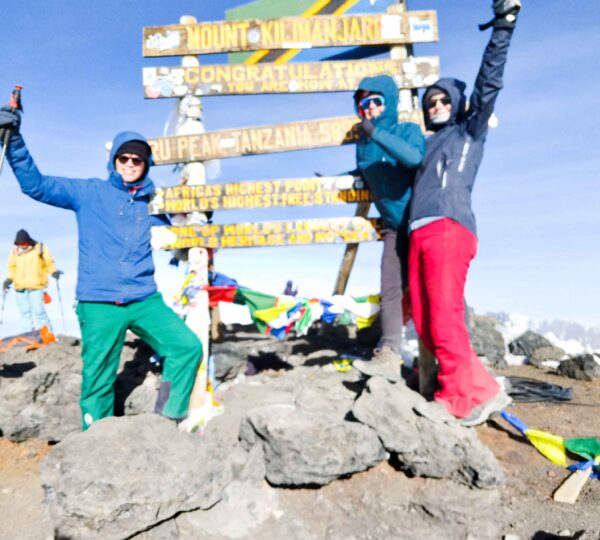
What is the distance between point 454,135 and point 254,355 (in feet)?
13.2

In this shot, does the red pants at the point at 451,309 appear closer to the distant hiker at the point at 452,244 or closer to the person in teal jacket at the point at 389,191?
the distant hiker at the point at 452,244

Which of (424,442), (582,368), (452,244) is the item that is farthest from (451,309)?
(582,368)

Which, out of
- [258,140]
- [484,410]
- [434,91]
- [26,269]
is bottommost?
[484,410]

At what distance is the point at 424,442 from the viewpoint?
3971 mm

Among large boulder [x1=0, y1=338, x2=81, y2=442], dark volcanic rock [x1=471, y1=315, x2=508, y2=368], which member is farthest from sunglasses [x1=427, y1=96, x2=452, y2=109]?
large boulder [x1=0, y1=338, x2=81, y2=442]

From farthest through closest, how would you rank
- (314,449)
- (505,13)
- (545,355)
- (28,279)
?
(28,279), (545,355), (314,449), (505,13)

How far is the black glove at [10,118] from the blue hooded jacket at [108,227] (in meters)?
0.27

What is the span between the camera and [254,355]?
22.4 ft

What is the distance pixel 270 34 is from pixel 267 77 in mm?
536

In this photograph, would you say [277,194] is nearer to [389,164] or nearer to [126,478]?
[389,164]

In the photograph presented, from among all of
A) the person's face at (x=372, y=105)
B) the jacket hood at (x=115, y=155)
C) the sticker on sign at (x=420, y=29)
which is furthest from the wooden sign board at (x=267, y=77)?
the jacket hood at (x=115, y=155)

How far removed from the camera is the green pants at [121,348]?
449 cm

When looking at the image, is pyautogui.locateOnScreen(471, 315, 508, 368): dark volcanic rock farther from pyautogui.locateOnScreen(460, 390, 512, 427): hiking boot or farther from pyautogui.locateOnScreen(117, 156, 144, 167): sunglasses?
pyautogui.locateOnScreen(117, 156, 144, 167): sunglasses

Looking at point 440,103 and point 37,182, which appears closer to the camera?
point 37,182
